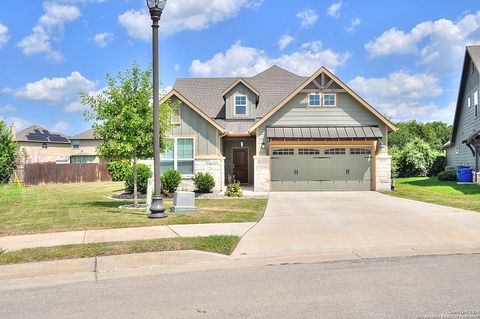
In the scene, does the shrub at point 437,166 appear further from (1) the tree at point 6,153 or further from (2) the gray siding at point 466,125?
(1) the tree at point 6,153

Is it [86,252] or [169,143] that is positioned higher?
[169,143]

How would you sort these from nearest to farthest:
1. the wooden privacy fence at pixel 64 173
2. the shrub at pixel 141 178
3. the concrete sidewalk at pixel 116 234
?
1. the concrete sidewalk at pixel 116 234
2. the shrub at pixel 141 178
3. the wooden privacy fence at pixel 64 173

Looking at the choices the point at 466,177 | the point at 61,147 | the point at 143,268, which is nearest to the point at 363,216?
the point at 143,268

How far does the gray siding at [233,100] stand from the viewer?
990 inches

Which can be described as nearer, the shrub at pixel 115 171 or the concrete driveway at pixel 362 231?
the concrete driveway at pixel 362 231

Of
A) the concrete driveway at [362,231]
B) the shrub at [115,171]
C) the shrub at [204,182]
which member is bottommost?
the concrete driveway at [362,231]

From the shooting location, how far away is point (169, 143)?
52.6 ft

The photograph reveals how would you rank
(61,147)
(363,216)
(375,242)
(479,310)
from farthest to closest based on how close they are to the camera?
(61,147), (363,216), (375,242), (479,310)

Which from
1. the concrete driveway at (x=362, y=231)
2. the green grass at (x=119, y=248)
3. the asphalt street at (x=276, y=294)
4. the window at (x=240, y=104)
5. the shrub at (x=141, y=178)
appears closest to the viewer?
the asphalt street at (x=276, y=294)

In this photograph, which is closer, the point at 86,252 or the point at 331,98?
the point at 86,252

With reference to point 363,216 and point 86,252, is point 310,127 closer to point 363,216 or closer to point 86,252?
point 363,216

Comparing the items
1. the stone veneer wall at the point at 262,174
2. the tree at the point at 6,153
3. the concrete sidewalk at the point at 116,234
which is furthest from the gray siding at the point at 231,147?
the tree at the point at 6,153

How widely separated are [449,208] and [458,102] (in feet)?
61.4

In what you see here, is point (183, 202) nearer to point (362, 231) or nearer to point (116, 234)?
point (116, 234)
